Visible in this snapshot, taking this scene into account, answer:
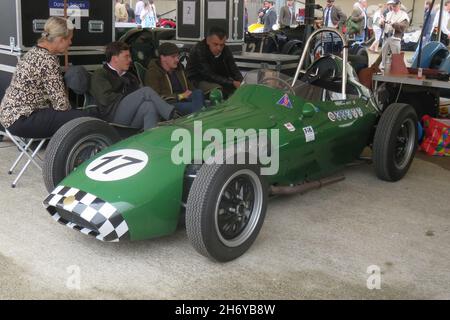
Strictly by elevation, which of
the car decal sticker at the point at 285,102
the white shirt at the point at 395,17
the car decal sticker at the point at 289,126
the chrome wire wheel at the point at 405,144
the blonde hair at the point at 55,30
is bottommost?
the chrome wire wheel at the point at 405,144

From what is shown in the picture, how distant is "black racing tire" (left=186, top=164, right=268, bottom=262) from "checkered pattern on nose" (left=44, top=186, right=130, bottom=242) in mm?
421

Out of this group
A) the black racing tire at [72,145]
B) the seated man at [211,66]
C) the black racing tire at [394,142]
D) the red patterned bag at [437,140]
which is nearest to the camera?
the black racing tire at [72,145]

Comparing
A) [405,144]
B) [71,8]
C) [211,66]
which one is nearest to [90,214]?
[405,144]

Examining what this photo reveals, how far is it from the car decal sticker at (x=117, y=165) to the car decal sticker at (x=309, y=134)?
136cm

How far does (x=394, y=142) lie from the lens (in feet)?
16.7

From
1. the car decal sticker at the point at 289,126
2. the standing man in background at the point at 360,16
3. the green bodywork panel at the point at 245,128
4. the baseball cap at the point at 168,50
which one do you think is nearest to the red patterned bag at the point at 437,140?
the green bodywork panel at the point at 245,128

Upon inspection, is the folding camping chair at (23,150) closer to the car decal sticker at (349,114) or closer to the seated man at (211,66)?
the seated man at (211,66)

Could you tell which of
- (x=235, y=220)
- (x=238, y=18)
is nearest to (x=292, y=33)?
(x=238, y=18)

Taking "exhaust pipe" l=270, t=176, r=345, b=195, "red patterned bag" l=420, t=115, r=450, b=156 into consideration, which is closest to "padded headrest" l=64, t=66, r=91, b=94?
"exhaust pipe" l=270, t=176, r=345, b=195

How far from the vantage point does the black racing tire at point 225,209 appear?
322cm

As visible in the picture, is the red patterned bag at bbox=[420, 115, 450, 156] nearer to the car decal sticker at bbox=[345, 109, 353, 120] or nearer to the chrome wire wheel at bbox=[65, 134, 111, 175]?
the car decal sticker at bbox=[345, 109, 353, 120]

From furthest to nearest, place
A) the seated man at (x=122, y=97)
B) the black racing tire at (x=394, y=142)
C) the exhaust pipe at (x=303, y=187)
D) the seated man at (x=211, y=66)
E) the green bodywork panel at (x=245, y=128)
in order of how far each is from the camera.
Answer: the seated man at (x=211, y=66) → the black racing tire at (x=394, y=142) → the seated man at (x=122, y=97) → the exhaust pipe at (x=303, y=187) → the green bodywork panel at (x=245, y=128)

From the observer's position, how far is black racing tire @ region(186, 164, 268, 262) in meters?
3.22

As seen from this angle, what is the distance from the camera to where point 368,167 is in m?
5.75
